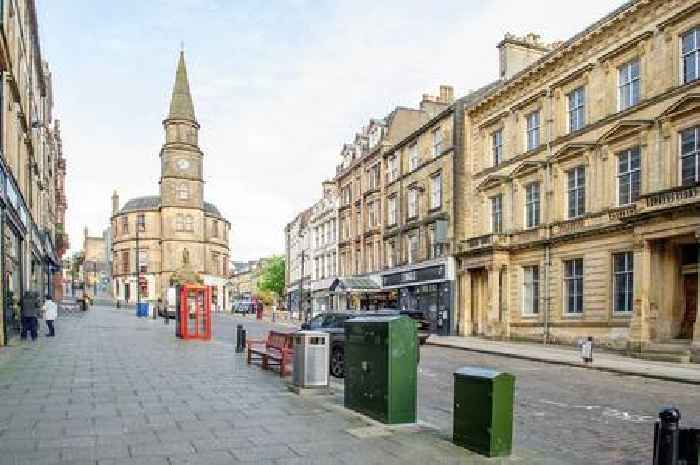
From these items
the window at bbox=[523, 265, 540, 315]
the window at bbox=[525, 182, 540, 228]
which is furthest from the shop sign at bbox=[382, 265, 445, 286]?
the window at bbox=[525, 182, 540, 228]

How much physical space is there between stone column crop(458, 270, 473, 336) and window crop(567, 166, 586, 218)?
8.64 meters

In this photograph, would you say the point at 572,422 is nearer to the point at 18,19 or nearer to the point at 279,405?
the point at 279,405

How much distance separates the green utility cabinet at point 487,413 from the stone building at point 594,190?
607 inches

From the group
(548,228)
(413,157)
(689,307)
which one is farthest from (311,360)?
(413,157)

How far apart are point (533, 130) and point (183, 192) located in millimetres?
68071

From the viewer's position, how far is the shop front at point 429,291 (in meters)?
35.9

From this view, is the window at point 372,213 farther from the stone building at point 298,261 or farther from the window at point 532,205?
the window at point 532,205

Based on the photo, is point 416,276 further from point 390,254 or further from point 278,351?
point 278,351

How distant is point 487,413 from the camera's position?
6.75 m

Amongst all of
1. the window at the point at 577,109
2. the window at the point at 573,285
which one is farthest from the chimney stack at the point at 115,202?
the window at the point at 573,285

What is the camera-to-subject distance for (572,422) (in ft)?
31.2

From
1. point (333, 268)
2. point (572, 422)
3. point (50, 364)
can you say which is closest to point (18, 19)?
point (50, 364)

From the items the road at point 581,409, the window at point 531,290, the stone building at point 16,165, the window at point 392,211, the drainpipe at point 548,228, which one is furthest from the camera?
the window at point 392,211

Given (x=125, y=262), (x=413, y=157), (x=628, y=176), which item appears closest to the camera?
(x=628, y=176)
